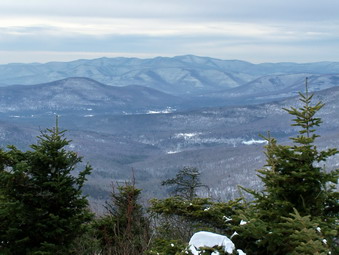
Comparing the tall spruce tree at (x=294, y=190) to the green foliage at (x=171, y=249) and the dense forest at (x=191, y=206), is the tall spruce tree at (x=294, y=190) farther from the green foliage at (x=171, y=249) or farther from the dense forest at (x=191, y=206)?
the green foliage at (x=171, y=249)

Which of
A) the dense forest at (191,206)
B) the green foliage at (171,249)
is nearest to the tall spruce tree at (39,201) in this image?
the dense forest at (191,206)

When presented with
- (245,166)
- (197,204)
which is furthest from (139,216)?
(245,166)

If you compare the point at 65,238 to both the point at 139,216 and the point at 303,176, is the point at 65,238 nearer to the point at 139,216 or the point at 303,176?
the point at 139,216

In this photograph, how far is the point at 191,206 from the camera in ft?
34.3

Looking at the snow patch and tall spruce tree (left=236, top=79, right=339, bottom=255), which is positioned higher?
tall spruce tree (left=236, top=79, right=339, bottom=255)

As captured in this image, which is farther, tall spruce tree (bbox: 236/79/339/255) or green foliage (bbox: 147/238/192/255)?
tall spruce tree (bbox: 236/79/339/255)

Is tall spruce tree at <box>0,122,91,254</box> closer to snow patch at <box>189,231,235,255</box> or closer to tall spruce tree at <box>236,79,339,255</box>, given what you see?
snow patch at <box>189,231,235,255</box>

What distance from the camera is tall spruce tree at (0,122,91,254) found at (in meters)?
10.9

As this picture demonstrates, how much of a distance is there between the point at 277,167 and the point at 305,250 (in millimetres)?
2708

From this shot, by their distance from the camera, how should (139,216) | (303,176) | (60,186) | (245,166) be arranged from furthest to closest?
(245,166)
(139,216)
(60,186)
(303,176)

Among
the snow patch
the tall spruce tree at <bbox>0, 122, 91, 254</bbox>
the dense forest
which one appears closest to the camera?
the snow patch

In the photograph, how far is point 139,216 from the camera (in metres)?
15.6

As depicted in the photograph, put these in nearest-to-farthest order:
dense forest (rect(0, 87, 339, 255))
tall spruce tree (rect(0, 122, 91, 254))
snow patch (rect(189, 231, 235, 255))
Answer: snow patch (rect(189, 231, 235, 255)), dense forest (rect(0, 87, 339, 255)), tall spruce tree (rect(0, 122, 91, 254))

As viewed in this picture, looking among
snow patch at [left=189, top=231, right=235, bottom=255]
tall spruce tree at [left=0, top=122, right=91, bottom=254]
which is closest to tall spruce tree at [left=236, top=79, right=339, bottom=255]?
snow patch at [left=189, top=231, right=235, bottom=255]
